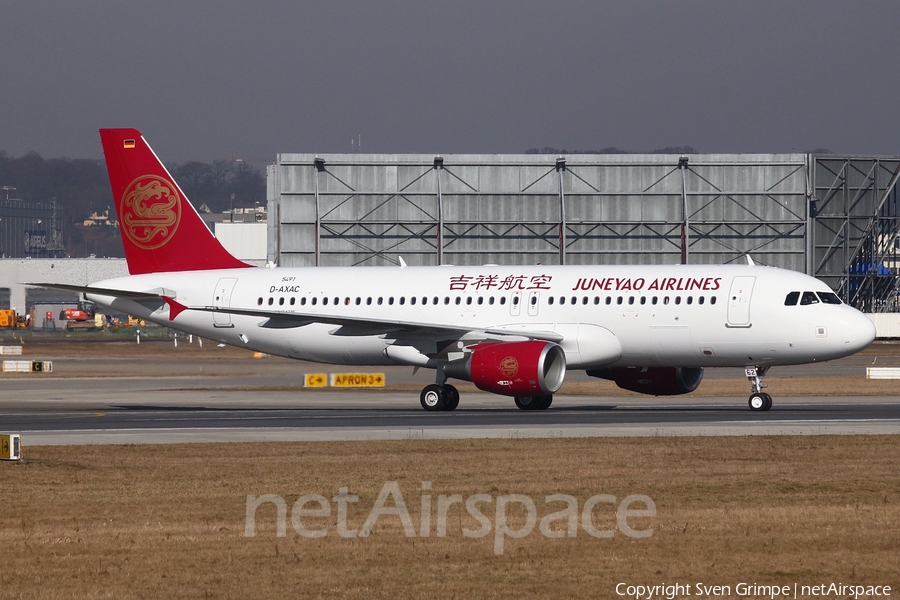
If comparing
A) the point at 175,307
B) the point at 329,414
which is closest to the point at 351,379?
the point at 175,307

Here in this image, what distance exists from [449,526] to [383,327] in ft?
72.0

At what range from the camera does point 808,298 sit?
35.4 m

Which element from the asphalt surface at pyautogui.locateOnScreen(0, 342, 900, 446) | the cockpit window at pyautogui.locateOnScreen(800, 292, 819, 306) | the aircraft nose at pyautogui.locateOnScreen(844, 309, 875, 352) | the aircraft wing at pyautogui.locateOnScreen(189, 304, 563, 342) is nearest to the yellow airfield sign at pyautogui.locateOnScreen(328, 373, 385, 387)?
the asphalt surface at pyautogui.locateOnScreen(0, 342, 900, 446)

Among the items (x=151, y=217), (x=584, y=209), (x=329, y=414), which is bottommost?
(x=329, y=414)

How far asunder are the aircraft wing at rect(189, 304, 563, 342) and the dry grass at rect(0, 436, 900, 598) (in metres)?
12.2

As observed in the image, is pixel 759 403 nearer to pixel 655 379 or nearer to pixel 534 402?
pixel 655 379

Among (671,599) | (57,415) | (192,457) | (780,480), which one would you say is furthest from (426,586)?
(57,415)

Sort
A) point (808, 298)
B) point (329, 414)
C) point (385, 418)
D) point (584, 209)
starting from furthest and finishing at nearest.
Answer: point (584, 209), point (808, 298), point (329, 414), point (385, 418)

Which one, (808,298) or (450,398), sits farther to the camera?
(450,398)

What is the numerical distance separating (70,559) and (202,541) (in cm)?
153

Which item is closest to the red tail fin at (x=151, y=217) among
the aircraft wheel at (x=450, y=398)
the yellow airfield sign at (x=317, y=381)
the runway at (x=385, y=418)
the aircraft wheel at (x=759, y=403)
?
the runway at (x=385, y=418)

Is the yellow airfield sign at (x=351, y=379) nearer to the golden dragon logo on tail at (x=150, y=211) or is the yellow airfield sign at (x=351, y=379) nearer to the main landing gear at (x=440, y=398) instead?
the golden dragon logo on tail at (x=150, y=211)

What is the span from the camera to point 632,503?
17031mm

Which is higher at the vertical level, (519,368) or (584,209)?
(584,209)
